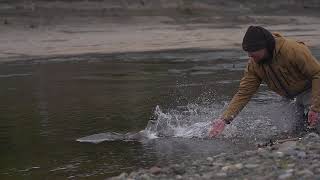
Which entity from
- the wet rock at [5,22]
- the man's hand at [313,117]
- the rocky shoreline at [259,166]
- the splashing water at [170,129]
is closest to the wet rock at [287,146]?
the rocky shoreline at [259,166]

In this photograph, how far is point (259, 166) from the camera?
22.1 feet

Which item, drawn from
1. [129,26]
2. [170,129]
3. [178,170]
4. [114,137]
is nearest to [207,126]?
[170,129]

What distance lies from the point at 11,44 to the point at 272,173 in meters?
21.1

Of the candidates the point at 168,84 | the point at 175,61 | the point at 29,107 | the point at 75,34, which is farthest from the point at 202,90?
the point at 75,34

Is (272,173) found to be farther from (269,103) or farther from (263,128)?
(269,103)

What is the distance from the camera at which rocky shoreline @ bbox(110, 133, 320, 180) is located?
636 centimetres

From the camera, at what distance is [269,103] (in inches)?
478

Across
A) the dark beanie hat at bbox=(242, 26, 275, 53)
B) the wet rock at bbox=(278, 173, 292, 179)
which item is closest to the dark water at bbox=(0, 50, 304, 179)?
the dark beanie hat at bbox=(242, 26, 275, 53)

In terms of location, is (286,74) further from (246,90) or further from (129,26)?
(129,26)

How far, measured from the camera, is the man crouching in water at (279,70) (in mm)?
7742

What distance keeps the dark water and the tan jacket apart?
2.36ft

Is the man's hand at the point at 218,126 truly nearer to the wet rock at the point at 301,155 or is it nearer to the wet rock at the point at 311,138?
the wet rock at the point at 311,138

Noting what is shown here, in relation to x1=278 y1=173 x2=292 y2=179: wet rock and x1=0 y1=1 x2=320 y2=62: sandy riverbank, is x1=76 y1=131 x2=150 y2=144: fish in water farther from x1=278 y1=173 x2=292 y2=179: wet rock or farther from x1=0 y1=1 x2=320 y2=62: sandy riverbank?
x1=0 y1=1 x2=320 y2=62: sandy riverbank

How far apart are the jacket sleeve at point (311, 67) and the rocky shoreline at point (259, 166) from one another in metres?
0.50
